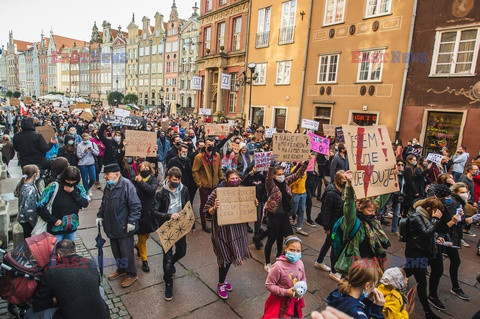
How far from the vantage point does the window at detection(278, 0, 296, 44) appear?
19016mm

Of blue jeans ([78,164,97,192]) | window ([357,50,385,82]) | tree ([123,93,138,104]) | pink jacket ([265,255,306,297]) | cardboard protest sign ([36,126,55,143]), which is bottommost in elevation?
blue jeans ([78,164,97,192])

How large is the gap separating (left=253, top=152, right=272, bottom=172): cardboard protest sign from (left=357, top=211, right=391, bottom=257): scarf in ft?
7.02

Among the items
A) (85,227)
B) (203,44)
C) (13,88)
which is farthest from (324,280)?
(13,88)

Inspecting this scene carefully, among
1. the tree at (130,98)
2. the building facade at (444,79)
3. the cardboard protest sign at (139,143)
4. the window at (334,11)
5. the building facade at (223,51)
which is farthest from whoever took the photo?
the tree at (130,98)

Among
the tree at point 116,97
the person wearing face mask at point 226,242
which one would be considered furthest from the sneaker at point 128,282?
the tree at point 116,97

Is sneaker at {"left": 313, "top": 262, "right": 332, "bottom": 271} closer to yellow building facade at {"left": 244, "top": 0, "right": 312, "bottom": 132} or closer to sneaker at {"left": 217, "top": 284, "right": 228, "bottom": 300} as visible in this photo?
sneaker at {"left": 217, "top": 284, "right": 228, "bottom": 300}

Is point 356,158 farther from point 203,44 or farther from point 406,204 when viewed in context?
point 203,44

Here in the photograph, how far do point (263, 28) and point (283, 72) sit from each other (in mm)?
4223

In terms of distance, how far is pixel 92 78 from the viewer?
244ft

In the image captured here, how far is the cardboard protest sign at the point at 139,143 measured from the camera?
20.2 feet

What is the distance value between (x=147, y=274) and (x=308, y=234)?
3.61 m

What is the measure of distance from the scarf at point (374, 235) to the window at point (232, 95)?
21.9 metres

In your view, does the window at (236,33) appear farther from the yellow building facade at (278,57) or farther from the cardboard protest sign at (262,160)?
the cardboard protest sign at (262,160)

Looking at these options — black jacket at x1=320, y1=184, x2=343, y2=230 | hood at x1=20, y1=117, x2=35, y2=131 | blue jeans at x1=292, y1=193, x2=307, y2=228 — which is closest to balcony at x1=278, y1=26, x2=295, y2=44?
blue jeans at x1=292, y1=193, x2=307, y2=228
